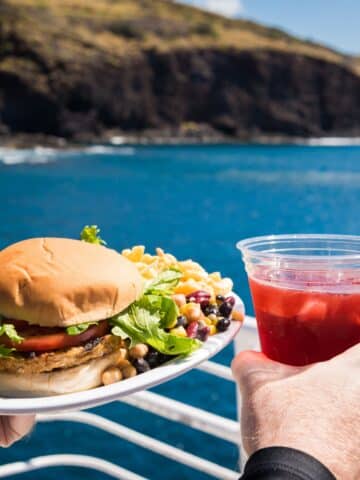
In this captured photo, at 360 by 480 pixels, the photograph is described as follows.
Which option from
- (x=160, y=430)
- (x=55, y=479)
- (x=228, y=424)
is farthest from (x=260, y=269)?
(x=160, y=430)

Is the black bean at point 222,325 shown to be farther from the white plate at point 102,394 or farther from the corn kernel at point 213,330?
the white plate at point 102,394

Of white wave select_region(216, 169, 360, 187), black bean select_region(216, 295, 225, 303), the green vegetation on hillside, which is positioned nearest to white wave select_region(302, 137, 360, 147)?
the green vegetation on hillside

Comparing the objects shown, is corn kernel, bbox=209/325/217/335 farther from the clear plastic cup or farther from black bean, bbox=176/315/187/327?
the clear plastic cup

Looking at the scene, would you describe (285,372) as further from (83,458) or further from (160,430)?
(160,430)

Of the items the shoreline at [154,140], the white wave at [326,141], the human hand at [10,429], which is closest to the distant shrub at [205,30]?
the shoreline at [154,140]

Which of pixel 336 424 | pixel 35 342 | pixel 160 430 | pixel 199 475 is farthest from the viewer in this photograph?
pixel 160 430
